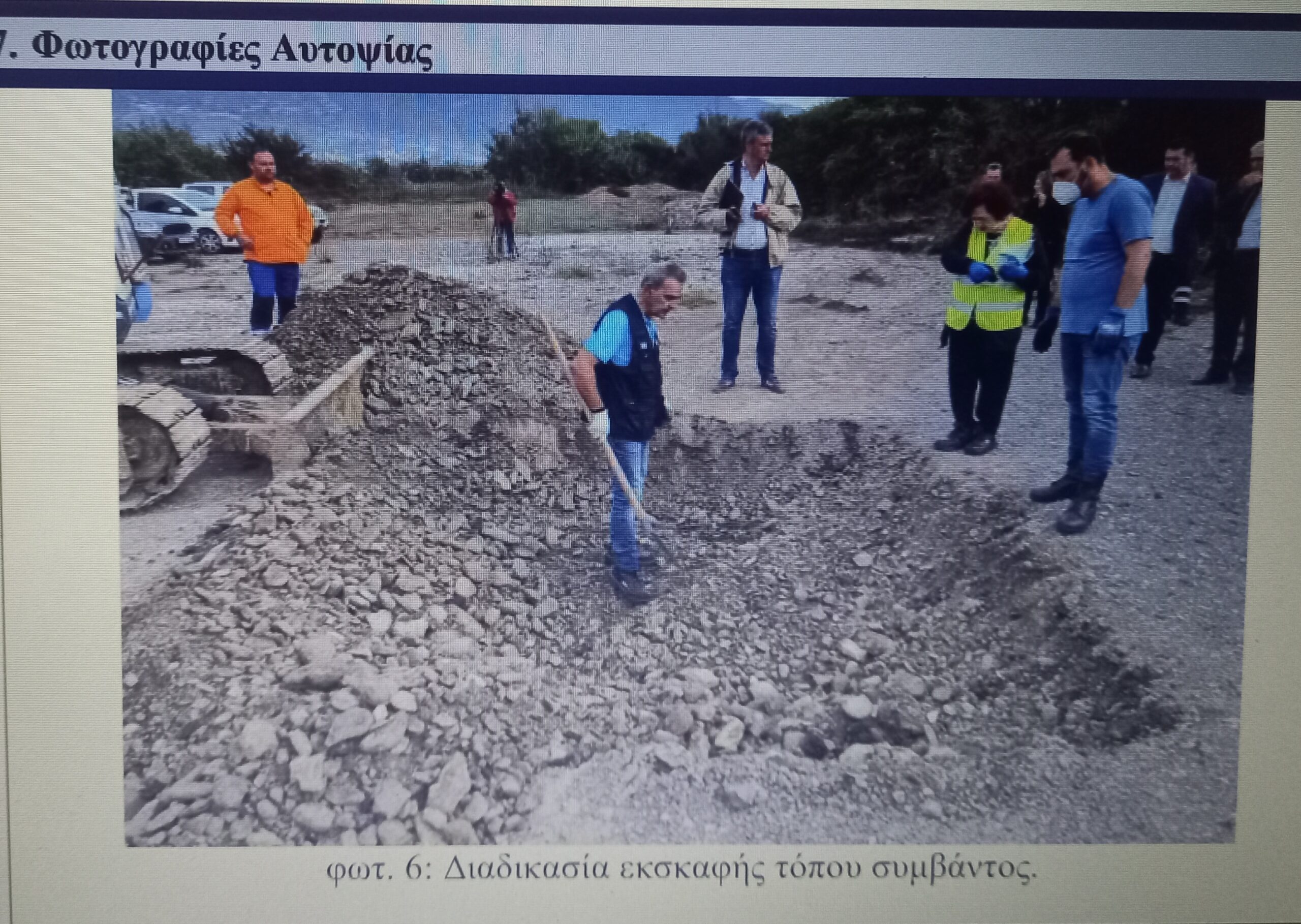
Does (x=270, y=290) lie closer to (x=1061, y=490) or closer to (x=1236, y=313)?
(x=1061, y=490)

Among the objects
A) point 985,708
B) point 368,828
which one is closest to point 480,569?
point 368,828

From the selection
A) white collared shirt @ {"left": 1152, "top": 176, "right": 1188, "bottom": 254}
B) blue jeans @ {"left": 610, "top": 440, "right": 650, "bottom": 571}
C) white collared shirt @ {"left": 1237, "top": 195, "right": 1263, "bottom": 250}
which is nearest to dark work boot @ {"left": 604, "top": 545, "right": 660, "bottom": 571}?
blue jeans @ {"left": 610, "top": 440, "right": 650, "bottom": 571}

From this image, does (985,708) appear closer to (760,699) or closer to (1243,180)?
(760,699)

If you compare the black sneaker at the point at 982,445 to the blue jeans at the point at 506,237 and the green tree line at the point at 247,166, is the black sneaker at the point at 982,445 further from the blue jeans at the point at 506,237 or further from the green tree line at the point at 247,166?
the green tree line at the point at 247,166

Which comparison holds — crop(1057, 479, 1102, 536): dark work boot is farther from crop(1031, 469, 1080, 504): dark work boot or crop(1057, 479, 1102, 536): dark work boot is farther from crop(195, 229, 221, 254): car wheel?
crop(195, 229, 221, 254): car wheel

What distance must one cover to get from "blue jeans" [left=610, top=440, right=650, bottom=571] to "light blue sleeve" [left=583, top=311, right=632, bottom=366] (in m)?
0.22

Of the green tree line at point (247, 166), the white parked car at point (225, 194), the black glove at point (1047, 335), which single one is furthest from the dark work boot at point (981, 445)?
the white parked car at point (225, 194)

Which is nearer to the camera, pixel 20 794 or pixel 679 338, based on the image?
pixel 20 794

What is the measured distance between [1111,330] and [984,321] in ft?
1.05

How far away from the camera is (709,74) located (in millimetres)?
1909

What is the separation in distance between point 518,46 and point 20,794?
221cm

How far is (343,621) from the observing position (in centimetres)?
190

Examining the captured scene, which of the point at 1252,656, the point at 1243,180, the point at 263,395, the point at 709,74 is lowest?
the point at 1252,656

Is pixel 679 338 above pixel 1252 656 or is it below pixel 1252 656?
above
